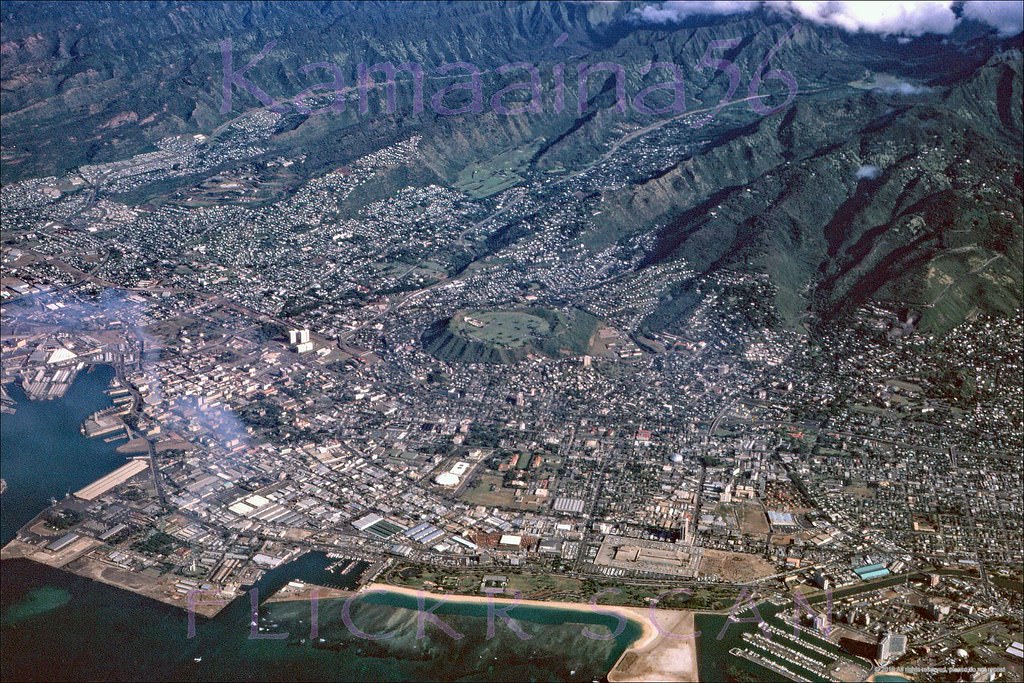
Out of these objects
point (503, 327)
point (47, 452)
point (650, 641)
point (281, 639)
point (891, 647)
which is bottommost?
point (281, 639)

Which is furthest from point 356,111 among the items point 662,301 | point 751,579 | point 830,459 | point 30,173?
point 751,579

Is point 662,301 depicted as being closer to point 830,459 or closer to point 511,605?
point 830,459

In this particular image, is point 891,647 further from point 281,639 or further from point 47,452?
point 47,452

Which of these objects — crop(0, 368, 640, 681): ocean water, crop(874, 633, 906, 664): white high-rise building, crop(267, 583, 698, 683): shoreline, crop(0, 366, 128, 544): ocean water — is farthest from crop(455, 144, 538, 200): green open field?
crop(874, 633, 906, 664): white high-rise building

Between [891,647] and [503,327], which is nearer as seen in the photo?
[891,647]

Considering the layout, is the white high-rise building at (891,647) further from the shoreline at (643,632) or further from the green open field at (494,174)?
the green open field at (494,174)

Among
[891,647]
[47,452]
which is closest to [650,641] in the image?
[891,647]

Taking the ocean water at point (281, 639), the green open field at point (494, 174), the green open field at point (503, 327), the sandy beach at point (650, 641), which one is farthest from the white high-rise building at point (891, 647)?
the green open field at point (494, 174)

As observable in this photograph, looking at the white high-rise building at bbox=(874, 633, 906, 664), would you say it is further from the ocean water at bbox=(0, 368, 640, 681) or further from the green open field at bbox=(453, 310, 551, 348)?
the green open field at bbox=(453, 310, 551, 348)
